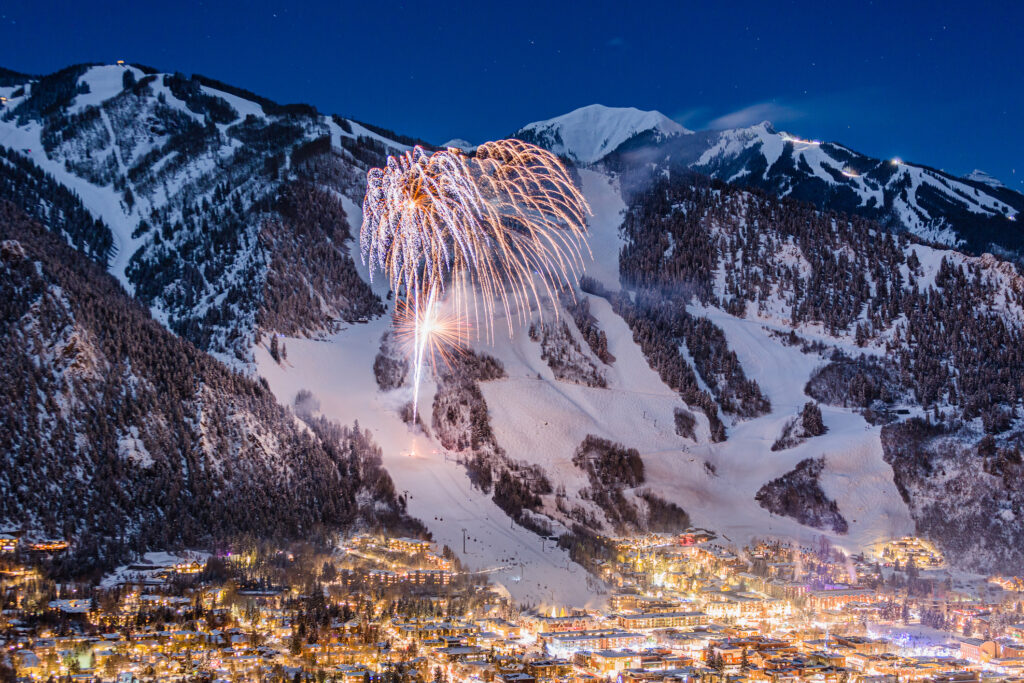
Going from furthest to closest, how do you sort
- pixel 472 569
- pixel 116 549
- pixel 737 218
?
pixel 737 218 → pixel 472 569 → pixel 116 549

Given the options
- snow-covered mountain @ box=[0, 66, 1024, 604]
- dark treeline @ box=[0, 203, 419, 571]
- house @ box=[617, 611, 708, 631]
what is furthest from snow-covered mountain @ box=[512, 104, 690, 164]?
house @ box=[617, 611, 708, 631]

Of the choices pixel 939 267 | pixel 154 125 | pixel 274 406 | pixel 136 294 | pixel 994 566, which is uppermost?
pixel 154 125

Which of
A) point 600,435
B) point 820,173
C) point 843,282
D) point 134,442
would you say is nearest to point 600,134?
point 820,173

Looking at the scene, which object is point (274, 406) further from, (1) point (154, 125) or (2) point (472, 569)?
(1) point (154, 125)

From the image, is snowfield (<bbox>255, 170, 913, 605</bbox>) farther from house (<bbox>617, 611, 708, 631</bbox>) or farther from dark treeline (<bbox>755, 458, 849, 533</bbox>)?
house (<bbox>617, 611, 708, 631</bbox>)

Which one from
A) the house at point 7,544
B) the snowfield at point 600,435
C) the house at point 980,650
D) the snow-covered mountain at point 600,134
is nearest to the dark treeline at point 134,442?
the house at point 7,544

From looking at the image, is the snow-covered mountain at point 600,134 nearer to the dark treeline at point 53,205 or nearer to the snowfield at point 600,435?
the dark treeline at point 53,205

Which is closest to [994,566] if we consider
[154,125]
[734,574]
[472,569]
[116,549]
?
[734,574]
